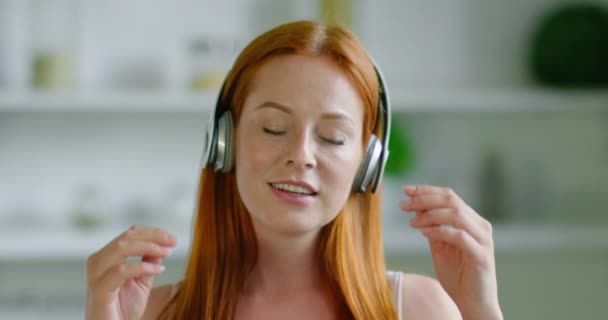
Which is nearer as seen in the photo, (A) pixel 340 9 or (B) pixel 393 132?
(A) pixel 340 9

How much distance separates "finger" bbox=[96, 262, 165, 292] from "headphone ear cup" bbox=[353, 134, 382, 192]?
29cm

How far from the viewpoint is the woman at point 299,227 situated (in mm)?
1073

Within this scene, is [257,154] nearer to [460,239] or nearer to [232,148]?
[232,148]

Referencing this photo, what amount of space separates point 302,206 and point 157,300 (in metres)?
0.31

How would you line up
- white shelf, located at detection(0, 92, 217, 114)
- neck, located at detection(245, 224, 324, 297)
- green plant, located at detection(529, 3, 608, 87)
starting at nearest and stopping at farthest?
neck, located at detection(245, 224, 324, 297), white shelf, located at detection(0, 92, 217, 114), green plant, located at detection(529, 3, 608, 87)

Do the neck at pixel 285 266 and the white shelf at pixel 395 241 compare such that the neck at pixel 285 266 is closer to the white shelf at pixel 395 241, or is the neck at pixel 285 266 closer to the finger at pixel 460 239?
→ the finger at pixel 460 239

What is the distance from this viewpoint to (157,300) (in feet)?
4.08

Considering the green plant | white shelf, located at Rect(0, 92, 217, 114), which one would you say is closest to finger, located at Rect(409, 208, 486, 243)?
white shelf, located at Rect(0, 92, 217, 114)

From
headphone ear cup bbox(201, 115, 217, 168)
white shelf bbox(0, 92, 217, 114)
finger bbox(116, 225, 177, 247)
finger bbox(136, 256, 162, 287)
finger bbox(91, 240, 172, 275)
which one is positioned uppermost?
white shelf bbox(0, 92, 217, 114)

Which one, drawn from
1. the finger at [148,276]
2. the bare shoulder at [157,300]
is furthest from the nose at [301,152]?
the bare shoulder at [157,300]

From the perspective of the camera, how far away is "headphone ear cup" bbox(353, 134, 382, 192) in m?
1.12

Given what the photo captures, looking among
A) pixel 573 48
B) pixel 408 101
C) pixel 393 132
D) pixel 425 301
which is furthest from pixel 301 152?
pixel 573 48

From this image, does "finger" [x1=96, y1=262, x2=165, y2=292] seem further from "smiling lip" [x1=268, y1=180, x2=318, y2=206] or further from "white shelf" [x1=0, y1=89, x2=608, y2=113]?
"white shelf" [x1=0, y1=89, x2=608, y2=113]

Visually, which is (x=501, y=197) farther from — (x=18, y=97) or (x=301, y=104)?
(x=301, y=104)
